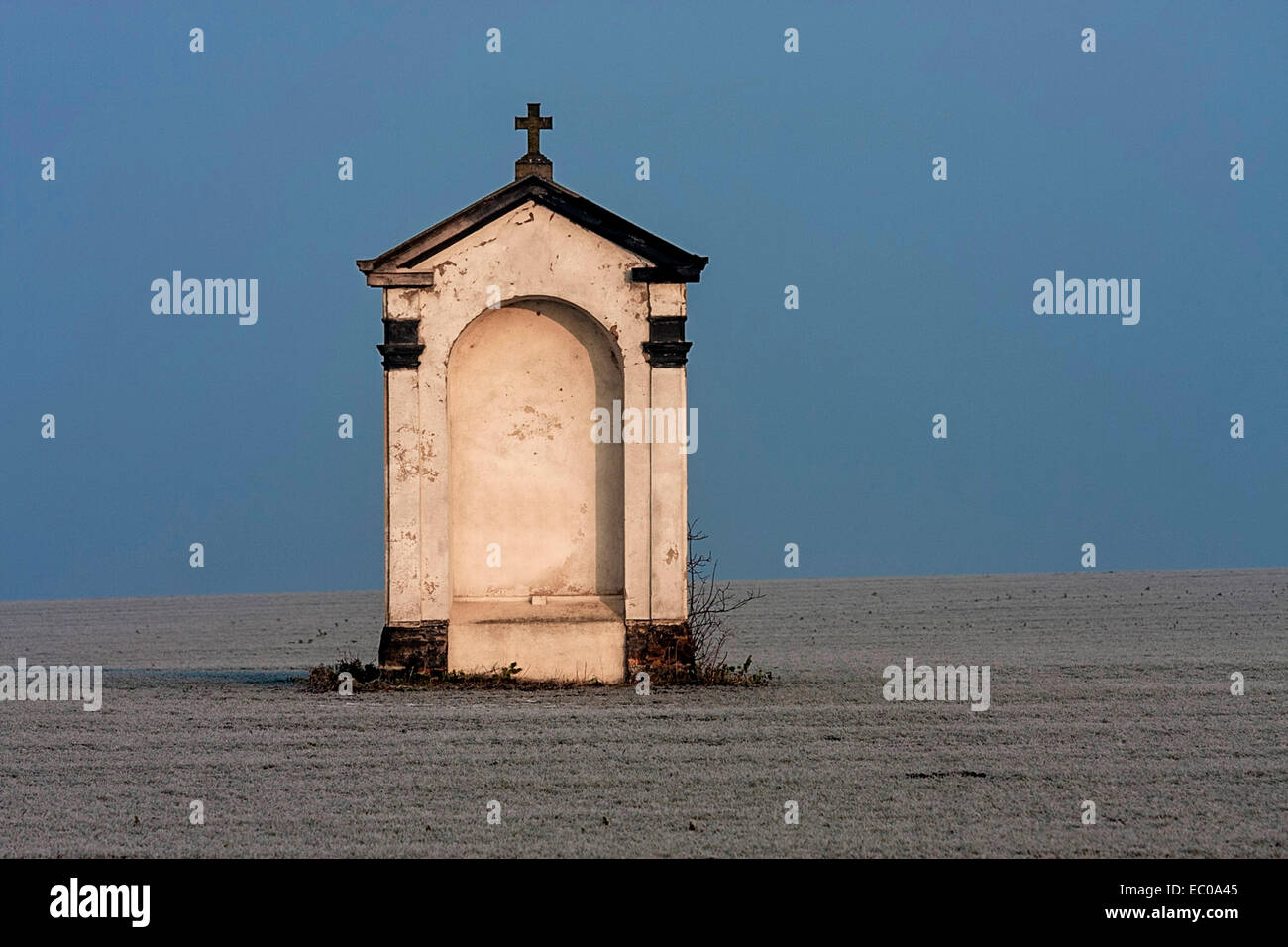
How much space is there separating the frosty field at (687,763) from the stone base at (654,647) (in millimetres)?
531

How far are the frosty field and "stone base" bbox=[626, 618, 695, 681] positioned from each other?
0.53 metres

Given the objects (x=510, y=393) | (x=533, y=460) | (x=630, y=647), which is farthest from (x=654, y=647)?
(x=510, y=393)

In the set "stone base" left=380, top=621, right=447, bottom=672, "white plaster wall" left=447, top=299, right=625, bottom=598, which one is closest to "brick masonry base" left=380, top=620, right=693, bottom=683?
"stone base" left=380, top=621, right=447, bottom=672

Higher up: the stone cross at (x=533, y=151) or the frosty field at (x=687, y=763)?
the stone cross at (x=533, y=151)

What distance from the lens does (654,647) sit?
15117 millimetres

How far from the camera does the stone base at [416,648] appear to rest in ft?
48.9

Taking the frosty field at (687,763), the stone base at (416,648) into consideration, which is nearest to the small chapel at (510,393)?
the stone base at (416,648)

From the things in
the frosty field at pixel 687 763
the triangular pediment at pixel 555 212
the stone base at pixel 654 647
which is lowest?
the frosty field at pixel 687 763

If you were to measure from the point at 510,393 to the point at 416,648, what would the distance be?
3.00 metres

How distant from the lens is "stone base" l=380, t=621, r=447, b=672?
1491 centimetres

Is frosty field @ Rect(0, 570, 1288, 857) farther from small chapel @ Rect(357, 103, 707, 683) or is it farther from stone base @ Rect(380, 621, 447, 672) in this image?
small chapel @ Rect(357, 103, 707, 683)

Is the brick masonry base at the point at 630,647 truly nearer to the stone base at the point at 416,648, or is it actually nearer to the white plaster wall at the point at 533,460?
the stone base at the point at 416,648

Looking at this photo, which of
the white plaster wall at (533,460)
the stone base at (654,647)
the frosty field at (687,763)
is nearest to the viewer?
the frosty field at (687,763)

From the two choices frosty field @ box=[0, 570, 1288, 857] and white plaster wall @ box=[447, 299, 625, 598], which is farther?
white plaster wall @ box=[447, 299, 625, 598]
